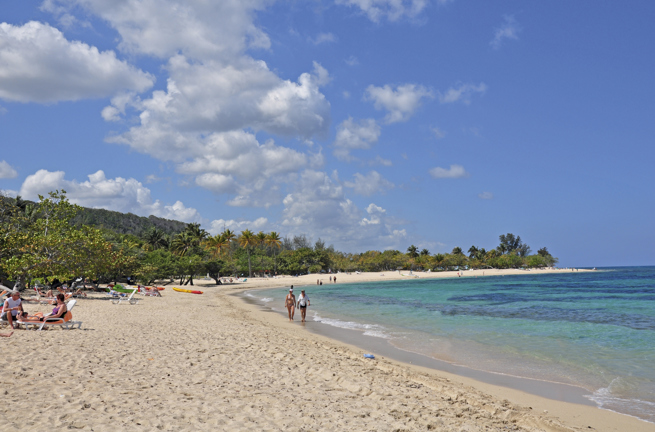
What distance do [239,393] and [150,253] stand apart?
50150 millimetres

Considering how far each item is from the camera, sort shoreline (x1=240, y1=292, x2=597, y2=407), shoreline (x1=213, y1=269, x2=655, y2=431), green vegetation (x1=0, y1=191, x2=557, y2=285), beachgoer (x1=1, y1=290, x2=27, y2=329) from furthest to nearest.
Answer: green vegetation (x1=0, y1=191, x2=557, y2=285) → beachgoer (x1=1, y1=290, x2=27, y2=329) → shoreline (x1=240, y1=292, x2=597, y2=407) → shoreline (x1=213, y1=269, x2=655, y2=431)

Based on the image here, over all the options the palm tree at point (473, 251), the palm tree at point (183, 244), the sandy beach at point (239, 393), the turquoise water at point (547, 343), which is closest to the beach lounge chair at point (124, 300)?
the turquoise water at point (547, 343)

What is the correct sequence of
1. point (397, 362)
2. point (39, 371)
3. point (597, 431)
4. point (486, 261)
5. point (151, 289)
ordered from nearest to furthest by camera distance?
point (597, 431), point (39, 371), point (397, 362), point (151, 289), point (486, 261)

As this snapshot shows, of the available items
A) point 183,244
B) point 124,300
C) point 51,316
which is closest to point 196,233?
point 183,244

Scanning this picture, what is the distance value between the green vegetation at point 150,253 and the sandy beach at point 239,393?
11.7 metres

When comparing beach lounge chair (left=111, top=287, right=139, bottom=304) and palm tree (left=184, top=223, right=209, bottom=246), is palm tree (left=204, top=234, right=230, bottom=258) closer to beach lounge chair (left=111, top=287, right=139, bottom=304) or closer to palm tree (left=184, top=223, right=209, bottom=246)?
palm tree (left=184, top=223, right=209, bottom=246)

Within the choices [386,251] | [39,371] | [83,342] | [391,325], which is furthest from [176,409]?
[386,251]

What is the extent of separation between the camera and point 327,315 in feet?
73.8

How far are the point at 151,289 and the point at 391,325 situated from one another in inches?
821

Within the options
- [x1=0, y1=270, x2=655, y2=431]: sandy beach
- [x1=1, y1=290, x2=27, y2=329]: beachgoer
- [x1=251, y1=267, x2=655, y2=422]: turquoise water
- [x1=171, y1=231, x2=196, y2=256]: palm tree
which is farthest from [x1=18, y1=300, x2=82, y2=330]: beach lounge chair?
[x1=171, y1=231, x2=196, y2=256]: palm tree

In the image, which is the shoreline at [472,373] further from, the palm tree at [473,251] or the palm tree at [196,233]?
the palm tree at [473,251]

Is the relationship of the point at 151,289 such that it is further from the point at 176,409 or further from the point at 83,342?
the point at 176,409

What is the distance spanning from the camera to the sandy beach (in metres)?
5.11

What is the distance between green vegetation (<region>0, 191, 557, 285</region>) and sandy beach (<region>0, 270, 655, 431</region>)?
11.7 meters
